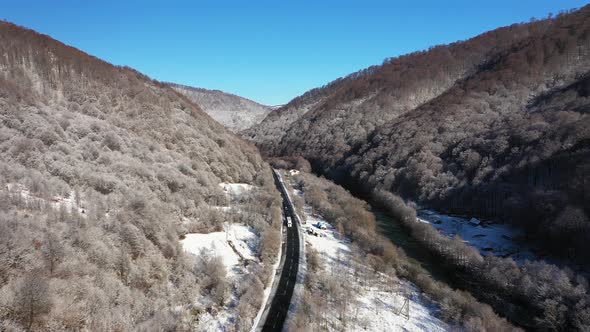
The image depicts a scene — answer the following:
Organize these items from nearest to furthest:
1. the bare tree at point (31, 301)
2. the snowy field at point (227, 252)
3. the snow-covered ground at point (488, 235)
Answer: the bare tree at point (31, 301) < the snowy field at point (227, 252) < the snow-covered ground at point (488, 235)

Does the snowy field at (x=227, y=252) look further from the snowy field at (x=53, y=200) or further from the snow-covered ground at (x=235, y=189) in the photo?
the snow-covered ground at (x=235, y=189)

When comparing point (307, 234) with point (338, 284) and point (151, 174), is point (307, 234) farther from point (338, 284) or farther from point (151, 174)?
point (151, 174)

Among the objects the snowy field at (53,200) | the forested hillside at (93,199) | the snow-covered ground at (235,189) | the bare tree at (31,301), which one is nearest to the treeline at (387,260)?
the forested hillside at (93,199)

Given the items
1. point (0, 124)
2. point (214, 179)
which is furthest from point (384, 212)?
point (0, 124)

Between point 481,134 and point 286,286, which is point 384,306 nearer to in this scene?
point 286,286

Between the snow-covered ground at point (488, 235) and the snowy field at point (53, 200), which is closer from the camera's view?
the snowy field at point (53, 200)

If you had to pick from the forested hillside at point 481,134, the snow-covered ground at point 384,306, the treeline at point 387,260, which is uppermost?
the forested hillside at point 481,134
